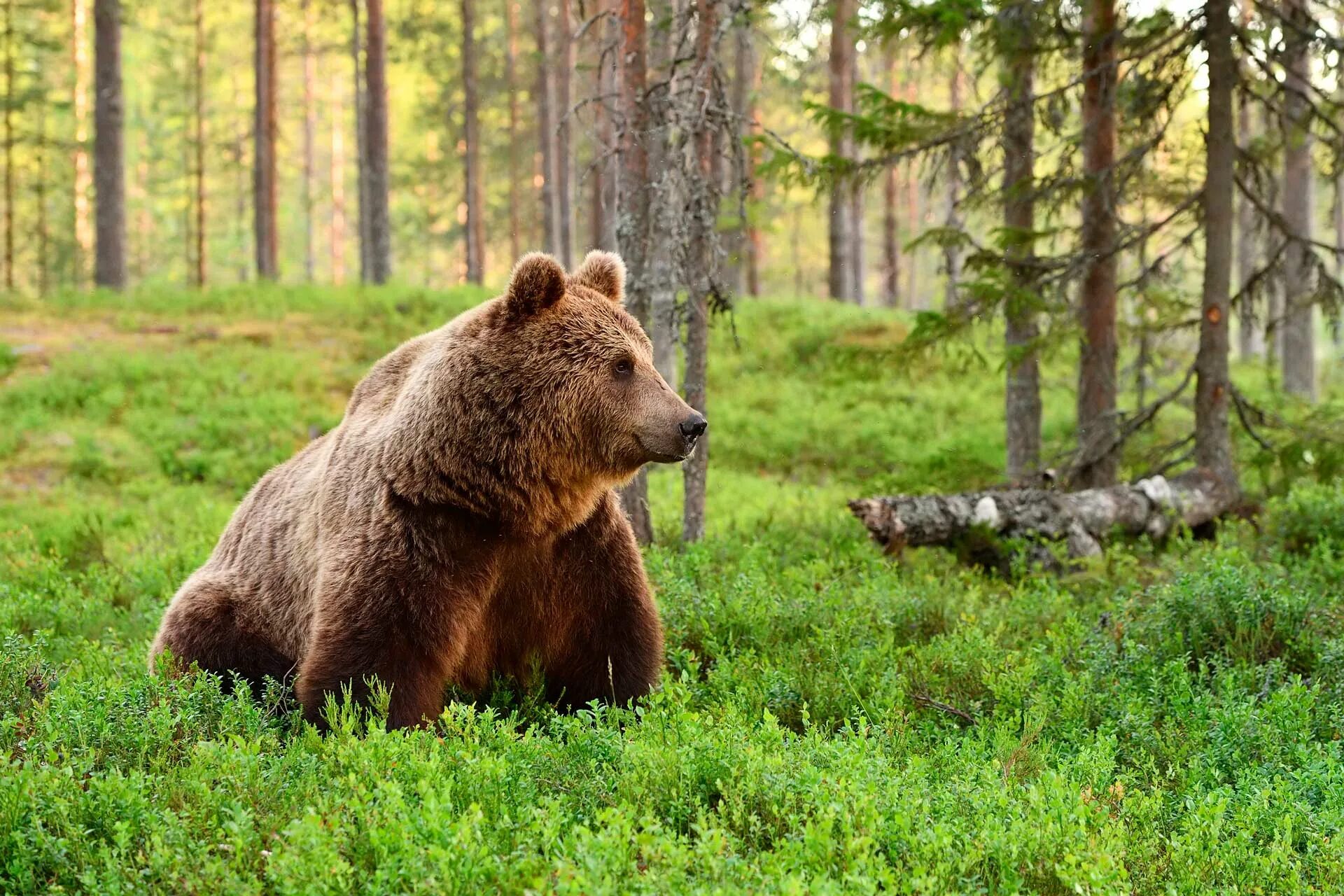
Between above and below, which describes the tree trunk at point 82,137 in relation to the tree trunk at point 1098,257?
above

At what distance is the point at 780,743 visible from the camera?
453cm

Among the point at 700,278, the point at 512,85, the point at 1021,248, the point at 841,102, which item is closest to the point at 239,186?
the point at 512,85

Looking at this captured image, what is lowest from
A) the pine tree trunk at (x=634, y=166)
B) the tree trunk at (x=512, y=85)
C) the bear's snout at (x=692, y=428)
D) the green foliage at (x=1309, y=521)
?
the green foliage at (x=1309, y=521)

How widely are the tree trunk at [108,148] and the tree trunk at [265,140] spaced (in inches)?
181

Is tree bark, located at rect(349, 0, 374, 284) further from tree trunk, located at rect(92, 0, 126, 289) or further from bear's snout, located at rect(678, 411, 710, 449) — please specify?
bear's snout, located at rect(678, 411, 710, 449)

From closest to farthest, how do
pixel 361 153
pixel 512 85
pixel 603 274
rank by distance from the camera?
pixel 603 274 < pixel 361 153 < pixel 512 85

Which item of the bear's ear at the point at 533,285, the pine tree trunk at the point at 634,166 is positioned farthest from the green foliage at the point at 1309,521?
the bear's ear at the point at 533,285

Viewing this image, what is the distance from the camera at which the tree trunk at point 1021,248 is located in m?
10.7

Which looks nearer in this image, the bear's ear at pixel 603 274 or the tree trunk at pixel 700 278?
the bear's ear at pixel 603 274

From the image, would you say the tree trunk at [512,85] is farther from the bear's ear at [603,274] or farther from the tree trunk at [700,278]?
the bear's ear at [603,274]

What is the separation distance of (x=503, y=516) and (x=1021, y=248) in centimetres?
762

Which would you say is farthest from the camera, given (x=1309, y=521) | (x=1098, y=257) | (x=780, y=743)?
(x=1098, y=257)

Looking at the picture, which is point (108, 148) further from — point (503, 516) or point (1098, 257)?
point (503, 516)

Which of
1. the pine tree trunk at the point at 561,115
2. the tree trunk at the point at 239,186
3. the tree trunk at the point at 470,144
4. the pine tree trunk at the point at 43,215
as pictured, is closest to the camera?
the tree trunk at the point at 470,144
